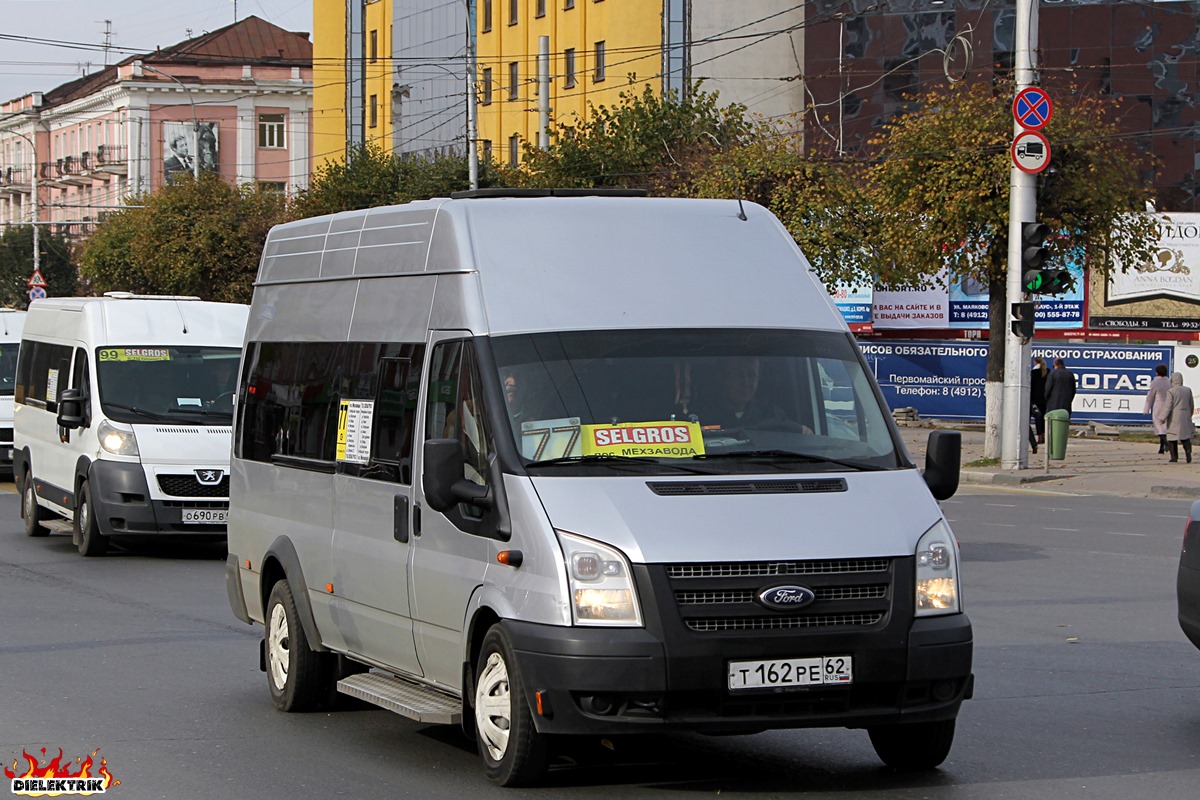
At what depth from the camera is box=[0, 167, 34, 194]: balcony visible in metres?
112

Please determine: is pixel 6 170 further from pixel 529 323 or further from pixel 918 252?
pixel 529 323

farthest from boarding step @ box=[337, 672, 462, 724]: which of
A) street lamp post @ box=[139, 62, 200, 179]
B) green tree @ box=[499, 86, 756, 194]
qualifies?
street lamp post @ box=[139, 62, 200, 179]

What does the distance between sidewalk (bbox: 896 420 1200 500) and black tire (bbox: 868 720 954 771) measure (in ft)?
49.5

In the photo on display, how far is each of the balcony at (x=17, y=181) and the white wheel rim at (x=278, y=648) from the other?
107 meters

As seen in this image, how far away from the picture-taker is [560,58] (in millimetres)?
64938

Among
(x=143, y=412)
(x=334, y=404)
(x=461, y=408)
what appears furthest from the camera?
(x=143, y=412)

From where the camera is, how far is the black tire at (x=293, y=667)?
8.96m

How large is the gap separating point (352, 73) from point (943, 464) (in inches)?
3049

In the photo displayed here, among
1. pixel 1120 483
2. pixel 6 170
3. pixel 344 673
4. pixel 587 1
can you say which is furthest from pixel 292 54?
pixel 344 673

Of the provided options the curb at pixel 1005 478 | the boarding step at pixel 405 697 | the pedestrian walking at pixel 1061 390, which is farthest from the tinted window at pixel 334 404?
the pedestrian walking at pixel 1061 390

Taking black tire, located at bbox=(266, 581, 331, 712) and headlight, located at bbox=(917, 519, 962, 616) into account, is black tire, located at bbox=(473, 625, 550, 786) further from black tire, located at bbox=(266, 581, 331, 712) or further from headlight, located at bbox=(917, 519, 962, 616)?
black tire, located at bbox=(266, 581, 331, 712)

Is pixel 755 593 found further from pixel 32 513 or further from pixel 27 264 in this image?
pixel 27 264

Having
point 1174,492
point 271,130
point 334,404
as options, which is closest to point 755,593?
point 334,404

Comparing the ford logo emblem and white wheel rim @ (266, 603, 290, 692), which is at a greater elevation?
the ford logo emblem
